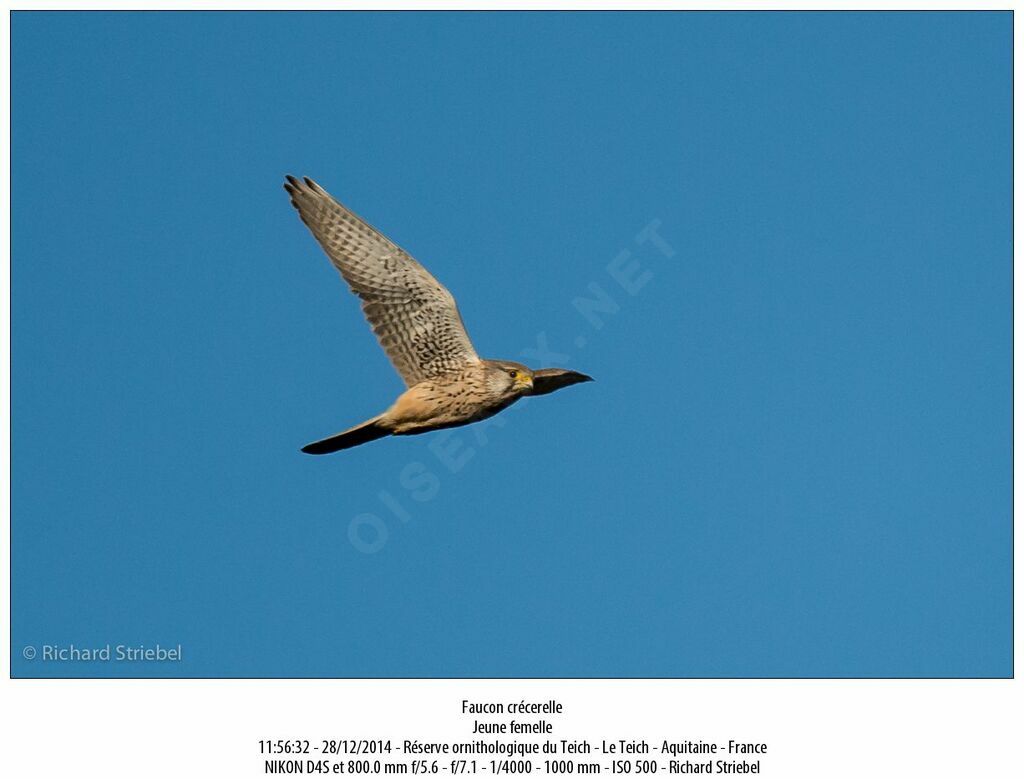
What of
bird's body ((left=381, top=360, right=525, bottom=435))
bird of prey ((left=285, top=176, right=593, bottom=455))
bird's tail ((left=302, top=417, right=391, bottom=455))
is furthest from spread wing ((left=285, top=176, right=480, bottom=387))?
bird's tail ((left=302, top=417, right=391, bottom=455))

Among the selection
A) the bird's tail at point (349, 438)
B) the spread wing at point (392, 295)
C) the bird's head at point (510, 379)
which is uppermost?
the spread wing at point (392, 295)

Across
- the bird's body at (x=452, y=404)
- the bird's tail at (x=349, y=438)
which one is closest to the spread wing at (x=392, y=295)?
the bird's body at (x=452, y=404)

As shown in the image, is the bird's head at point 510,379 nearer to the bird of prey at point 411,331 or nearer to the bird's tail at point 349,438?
the bird of prey at point 411,331

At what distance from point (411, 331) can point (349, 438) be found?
2.48 ft

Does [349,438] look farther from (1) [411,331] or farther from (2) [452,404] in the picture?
(1) [411,331]

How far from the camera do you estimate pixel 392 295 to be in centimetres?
866

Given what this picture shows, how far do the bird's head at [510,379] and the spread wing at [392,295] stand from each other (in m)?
0.23

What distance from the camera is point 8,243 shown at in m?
9.14

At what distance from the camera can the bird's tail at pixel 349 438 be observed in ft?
27.2

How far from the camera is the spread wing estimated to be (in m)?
8.59
